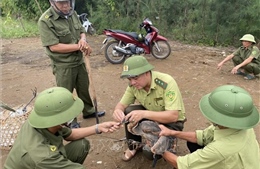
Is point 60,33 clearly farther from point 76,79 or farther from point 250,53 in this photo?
point 250,53

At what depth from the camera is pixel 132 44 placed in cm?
606

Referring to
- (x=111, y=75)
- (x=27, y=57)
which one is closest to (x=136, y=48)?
(x=111, y=75)

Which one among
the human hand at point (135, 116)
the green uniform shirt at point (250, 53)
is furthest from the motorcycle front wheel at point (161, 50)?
the human hand at point (135, 116)

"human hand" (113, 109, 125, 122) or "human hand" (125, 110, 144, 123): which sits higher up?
"human hand" (125, 110, 144, 123)

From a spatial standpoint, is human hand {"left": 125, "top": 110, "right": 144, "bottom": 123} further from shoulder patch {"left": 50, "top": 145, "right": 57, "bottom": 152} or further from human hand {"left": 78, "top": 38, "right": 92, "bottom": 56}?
human hand {"left": 78, "top": 38, "right": 92, "bottom": 56}

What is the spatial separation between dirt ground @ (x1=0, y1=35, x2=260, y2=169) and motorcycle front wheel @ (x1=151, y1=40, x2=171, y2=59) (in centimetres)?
14

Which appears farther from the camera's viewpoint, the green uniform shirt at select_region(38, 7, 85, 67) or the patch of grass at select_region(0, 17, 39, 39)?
the patch of grass at select_region(0, 17, 39, 39)

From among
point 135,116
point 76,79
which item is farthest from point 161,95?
point 76,79

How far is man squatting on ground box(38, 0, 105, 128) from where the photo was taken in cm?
310

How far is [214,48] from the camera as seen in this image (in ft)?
23.2

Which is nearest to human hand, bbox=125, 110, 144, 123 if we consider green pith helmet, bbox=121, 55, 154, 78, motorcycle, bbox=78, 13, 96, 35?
green pith helmet, bbox=121, 55, 154, 78

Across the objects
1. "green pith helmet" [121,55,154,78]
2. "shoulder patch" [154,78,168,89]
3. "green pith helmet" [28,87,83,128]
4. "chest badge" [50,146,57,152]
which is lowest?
"chest badge" [50,146,57,152]

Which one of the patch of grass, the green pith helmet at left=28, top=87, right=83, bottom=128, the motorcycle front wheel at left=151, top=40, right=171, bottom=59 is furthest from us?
the patch of grass

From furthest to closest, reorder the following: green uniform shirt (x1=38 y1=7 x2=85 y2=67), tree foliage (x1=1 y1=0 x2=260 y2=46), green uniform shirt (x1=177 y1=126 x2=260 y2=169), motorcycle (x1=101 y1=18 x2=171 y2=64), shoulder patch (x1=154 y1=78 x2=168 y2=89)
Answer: tree foliage (x1=1 y1=0 x2=260 y2=46)
motorcycle (x1=101 y1=18 x2=171 y2=64)
green uniform shirt (x1=38 y1=7 x2=85 y2=67)
shoulder patch (x1=154 y1=78 x2=168 y2=89)
green uniform shirt (x1=177 y1=126 x2=260 y2=169)
